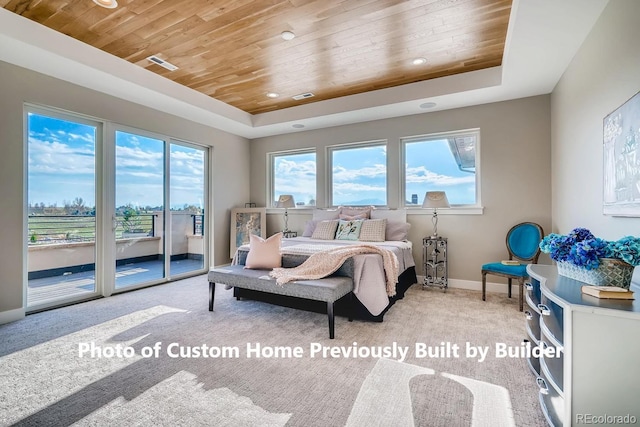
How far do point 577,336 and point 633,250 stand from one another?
0.51 m

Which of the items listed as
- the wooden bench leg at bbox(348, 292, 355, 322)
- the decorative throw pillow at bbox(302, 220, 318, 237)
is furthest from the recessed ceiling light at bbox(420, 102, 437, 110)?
the wooden bench leg at bbox(348, 292, 355, 322)

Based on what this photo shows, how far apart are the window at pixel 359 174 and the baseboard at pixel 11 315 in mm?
4163

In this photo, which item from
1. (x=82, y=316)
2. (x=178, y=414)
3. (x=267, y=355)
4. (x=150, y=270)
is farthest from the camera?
(x=150, y=270)

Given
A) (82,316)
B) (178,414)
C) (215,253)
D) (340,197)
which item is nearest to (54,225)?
(82,316)

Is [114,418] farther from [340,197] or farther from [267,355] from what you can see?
[340,197]

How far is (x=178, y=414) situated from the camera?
160cm

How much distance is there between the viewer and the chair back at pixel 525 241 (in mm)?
3572

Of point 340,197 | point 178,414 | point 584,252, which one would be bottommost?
point 178,414

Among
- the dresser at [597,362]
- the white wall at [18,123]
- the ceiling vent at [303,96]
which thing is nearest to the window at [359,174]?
the ceiling vent at [303,96]

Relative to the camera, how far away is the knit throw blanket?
287 cm

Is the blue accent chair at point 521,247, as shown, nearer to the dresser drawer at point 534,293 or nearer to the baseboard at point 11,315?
the dresser drawer at point 534,293

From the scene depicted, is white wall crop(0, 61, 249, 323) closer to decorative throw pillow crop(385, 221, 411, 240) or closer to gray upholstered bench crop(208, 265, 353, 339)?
gray upholstered bench crop(208, 265, 353, 339)

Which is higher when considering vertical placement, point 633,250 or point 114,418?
point 633,250

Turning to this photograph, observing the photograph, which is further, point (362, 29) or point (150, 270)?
point (150, 270)
